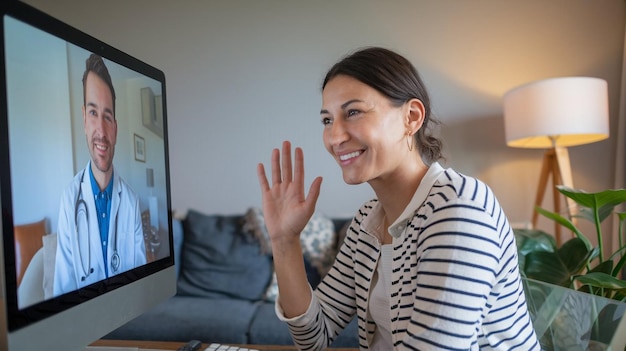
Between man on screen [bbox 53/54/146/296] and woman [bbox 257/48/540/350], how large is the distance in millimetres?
302

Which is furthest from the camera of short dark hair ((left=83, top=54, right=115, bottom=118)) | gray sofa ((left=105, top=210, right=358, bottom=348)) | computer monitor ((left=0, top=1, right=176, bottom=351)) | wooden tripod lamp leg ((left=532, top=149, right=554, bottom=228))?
wooden tripod lamp leg ((left=532, top=149, right=554, bottom=228))

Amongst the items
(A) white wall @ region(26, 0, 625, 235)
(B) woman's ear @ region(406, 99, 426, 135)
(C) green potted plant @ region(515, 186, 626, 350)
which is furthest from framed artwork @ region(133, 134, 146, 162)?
(A) white wall @ region(26, 0, 625, 235)

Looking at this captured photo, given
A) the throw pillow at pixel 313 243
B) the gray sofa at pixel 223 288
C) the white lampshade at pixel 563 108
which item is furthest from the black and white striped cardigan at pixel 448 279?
the white lampshade at pixel 563 108

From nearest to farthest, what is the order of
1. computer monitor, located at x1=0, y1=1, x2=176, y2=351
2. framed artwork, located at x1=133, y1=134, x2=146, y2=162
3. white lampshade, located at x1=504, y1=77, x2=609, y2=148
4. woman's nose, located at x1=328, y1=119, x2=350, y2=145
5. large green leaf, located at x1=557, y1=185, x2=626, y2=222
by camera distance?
computer monitor, located at x1=0, y1=1, x2=176, y2=351, framed artwork, located at x1=133, y1=134, x2=146, y2=162, woman's nose, located at x1=328, y1=119, x2=350, y2=145, large green leaf, located at x1=557, y1=185, x2=626, y2=222, white lampshade, located at x1=504, y1=77, x2=609, y2=148

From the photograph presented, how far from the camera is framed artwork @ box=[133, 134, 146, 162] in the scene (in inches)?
29.9

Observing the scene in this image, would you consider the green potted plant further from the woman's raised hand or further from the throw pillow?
the throw pillow

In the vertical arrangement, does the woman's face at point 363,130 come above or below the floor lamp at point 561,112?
below

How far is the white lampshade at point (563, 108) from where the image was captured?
2020 millimetres

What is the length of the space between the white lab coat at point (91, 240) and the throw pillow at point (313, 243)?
150 cm

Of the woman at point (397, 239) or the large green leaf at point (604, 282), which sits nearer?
the woman at point (397, 239)

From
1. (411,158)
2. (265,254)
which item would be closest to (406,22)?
(265,254)

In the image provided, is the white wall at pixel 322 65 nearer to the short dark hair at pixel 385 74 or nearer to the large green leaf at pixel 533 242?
the large green leaf at pixel 533 242

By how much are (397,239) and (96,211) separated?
22.3 inches

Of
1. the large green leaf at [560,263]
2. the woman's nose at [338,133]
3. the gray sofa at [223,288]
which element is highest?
the woman's nose at [338,133]
